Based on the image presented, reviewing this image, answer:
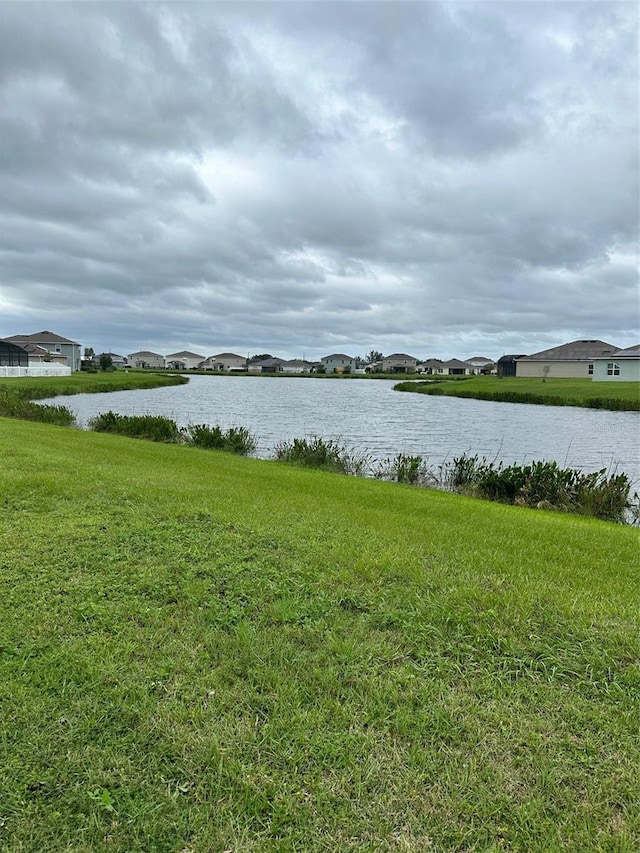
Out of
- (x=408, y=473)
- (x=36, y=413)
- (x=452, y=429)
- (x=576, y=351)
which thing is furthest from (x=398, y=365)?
(x=408, y=473)

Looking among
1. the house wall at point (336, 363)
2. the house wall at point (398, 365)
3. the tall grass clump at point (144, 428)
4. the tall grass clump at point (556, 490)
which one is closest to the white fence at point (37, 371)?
the tall grass clump at point (144, 428)

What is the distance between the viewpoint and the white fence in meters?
48.4

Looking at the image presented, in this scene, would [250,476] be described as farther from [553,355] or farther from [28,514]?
[553,355]

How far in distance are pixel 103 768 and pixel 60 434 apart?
1326cm

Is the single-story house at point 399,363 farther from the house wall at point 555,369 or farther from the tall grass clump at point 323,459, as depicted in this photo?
the tall grass clump at point 323,459

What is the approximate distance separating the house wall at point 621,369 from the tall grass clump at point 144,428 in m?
52.9

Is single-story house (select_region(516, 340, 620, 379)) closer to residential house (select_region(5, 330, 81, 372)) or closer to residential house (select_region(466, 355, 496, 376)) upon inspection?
residential house (select_region(466, 355, 496, 376))

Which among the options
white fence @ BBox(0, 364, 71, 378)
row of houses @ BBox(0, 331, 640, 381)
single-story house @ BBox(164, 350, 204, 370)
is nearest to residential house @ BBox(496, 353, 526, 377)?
row of houses @ BBox(0, 331, 640, 381)

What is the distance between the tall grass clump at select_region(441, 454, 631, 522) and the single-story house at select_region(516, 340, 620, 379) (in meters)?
64.4

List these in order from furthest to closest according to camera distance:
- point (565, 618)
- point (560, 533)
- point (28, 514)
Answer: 1. point (560, 533)
2. point (28, 514)
3. point (565, 618)

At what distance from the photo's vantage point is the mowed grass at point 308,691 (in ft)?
6.91

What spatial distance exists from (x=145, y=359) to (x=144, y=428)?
14177cm

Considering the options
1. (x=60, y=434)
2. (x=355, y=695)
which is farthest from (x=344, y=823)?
(x=60, y=434)

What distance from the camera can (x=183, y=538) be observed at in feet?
→ 16.7
